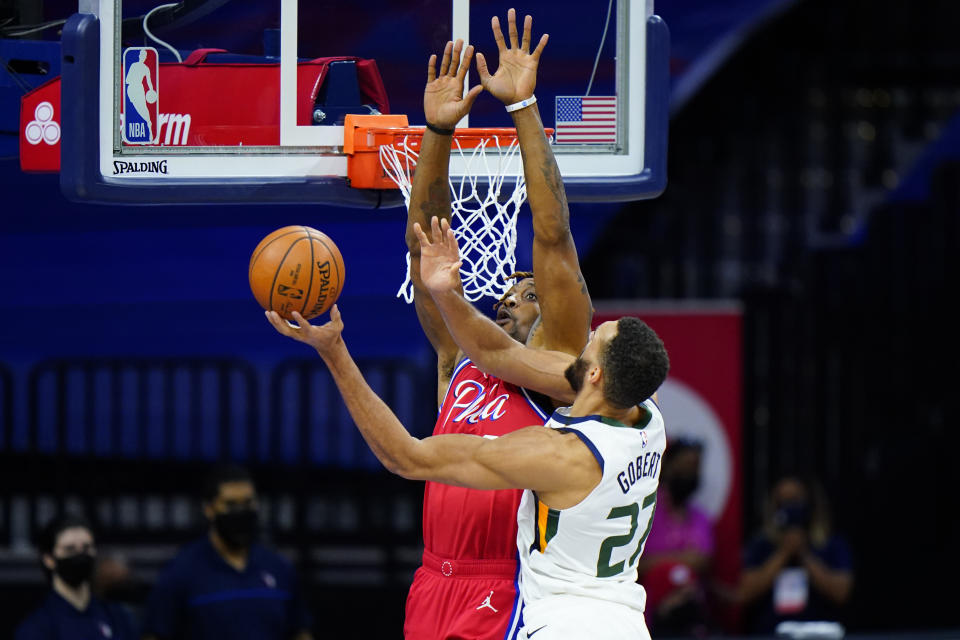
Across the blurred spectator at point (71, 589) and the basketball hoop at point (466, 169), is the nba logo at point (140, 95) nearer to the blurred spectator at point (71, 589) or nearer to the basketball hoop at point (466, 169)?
the basketball hoop at point (466, 169)

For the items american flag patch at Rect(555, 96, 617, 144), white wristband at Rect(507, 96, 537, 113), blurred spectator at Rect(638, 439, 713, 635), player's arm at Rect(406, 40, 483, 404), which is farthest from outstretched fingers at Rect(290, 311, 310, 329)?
blurred spectator at Rect(638, 439, 713, 635)

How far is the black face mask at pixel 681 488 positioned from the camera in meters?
8.23

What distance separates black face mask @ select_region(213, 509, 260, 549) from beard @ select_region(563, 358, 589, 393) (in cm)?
279

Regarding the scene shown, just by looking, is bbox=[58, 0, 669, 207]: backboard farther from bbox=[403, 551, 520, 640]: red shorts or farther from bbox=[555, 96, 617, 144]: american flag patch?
bbox=[403, 551, 520, 640]: red shorts

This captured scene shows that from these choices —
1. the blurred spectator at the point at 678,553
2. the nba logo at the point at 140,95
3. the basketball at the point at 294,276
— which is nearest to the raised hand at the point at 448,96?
the basketball at the point at 294,276

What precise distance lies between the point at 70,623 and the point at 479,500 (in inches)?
96.1

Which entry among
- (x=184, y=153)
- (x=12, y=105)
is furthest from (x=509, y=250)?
(x=12, y=105)

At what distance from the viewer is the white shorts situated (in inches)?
164

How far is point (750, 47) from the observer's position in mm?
11375

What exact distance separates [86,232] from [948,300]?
18.7 ft

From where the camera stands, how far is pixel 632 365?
4.08 meters

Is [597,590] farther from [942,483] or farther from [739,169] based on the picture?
[739,169]

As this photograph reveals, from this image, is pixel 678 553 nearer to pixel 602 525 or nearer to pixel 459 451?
pixel 602 525

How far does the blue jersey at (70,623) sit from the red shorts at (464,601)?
2109 mm
